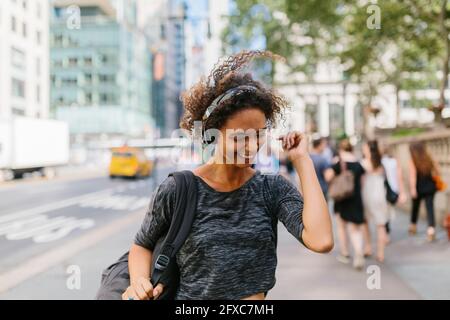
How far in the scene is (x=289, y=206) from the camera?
1.73 meters

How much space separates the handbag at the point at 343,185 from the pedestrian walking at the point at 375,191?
0.29 meters

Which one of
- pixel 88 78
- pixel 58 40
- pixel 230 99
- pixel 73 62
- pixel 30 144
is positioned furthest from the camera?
pixel 88 78

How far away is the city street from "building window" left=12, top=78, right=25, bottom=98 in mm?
28539

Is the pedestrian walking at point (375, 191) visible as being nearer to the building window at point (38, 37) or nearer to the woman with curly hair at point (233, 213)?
the woman with curly hair at point (233, 213)

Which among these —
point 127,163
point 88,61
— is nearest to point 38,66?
point 127,163

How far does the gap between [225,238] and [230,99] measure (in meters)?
0.44

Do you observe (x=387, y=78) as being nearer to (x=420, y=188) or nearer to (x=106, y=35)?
(x=420, y=188)

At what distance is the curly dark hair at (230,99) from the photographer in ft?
5.60

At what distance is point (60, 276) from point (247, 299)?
4869 millimetres

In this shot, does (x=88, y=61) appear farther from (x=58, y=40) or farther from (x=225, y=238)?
(x=225, y=238)

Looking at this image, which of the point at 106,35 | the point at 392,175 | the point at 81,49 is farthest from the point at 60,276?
the point at 106,35

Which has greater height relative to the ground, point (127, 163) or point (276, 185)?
point (276, 185)

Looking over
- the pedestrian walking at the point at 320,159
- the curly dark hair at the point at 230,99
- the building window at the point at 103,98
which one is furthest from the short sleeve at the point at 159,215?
the building window at the point at 103,98

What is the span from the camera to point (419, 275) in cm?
584
